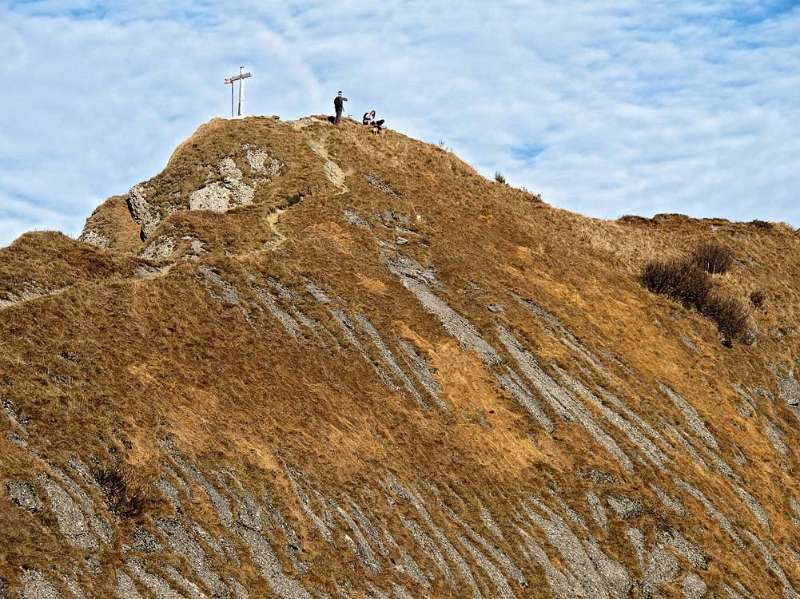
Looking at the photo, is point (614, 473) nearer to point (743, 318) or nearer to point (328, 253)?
point (328, 253)

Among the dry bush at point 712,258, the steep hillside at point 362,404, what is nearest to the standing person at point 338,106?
the steep hillside at point 362,404

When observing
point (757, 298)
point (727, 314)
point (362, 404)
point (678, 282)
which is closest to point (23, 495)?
point (362, 404)

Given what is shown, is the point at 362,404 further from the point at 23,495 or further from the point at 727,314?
the point at 727,314

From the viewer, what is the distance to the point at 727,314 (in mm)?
54938

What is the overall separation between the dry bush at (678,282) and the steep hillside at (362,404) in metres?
1.79

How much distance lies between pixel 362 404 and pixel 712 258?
35348 mm

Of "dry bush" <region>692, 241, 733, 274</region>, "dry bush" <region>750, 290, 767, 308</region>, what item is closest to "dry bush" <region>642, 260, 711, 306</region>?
"dry bush" <region>750, 290, 767, 308</region>

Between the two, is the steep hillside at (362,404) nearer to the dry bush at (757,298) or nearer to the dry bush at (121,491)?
the dry bush at (121,491)

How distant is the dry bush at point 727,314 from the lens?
177ft

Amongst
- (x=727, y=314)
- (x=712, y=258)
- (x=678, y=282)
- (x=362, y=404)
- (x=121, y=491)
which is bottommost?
(x=121, y=491)

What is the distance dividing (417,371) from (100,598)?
1826cm

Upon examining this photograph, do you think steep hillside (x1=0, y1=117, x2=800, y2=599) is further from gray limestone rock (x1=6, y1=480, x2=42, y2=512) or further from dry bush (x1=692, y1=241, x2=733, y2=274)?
dry bush (x1=692, y1=241, x2=733, y2=274)

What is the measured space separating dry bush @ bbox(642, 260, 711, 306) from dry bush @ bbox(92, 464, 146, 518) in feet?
123

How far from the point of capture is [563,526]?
1324 inches
